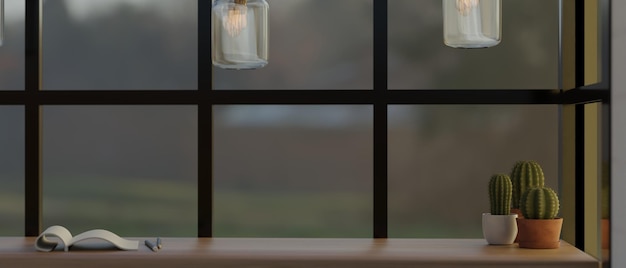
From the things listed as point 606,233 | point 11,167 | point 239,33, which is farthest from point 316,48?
point 239,33

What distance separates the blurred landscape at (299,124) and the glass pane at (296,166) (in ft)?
0.08

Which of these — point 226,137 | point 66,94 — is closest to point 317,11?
point 226,137

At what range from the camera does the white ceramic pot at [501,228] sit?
11.3 ft

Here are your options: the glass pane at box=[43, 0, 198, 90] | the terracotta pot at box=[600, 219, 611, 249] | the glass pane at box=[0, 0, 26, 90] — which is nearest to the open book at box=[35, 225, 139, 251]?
the terracotta pot at box=[600, 219, 611, 249]

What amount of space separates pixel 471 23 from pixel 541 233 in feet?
3.36

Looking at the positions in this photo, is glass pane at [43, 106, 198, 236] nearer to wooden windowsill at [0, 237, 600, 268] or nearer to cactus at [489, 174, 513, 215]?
wooden windowsill at [0, 237, 600, 268]

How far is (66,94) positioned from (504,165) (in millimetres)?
8393

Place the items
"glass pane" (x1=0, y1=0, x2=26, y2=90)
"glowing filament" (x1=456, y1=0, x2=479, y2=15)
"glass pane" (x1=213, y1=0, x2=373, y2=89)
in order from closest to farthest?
"glowing filament" (x1=456, y1=0, x2=479, y2=15) → "glass pane" (x1=213, y1=0, x2=373, y2=89) → "glass pane" (x1=0, y1=0, x2=26, y2=90)

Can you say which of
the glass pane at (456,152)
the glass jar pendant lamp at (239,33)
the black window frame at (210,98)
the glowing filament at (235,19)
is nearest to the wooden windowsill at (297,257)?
the black window frame at (210,98)

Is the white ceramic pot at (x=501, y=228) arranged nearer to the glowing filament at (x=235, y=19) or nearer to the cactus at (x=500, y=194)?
the cactus at (x=500, y=194)

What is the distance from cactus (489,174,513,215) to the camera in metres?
3.46

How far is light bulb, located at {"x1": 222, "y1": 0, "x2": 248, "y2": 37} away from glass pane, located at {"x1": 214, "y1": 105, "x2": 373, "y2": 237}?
26.7 feet

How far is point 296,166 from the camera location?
11.9 meters

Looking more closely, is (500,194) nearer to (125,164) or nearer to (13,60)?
(125,164)
